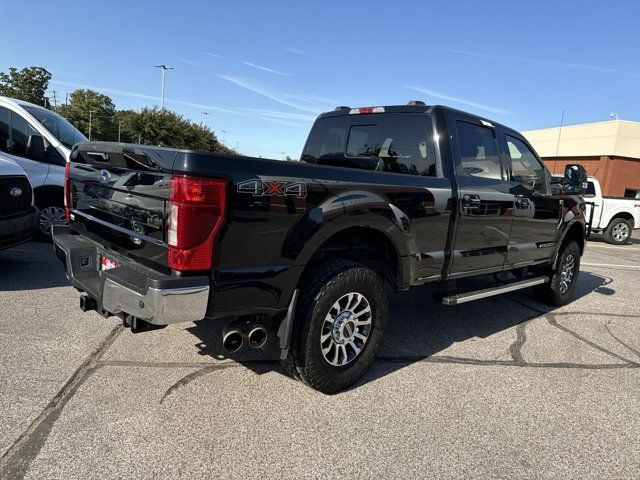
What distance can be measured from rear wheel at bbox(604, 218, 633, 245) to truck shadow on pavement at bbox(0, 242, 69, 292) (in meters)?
14.7

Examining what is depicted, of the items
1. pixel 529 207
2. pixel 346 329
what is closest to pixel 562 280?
pixel 529 207

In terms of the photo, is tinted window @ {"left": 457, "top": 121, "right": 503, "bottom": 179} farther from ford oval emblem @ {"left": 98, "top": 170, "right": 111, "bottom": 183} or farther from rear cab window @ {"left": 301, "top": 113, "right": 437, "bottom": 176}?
ford oval emblem @ {"left": 98, "top": 170, "right": 111, "bottom": 183}

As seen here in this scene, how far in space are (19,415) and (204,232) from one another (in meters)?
1.59

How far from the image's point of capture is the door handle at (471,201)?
4.12m

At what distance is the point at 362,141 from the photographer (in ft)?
15.3

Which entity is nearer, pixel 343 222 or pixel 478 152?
pixel 343 222

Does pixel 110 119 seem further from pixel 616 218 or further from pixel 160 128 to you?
pixel 616 218

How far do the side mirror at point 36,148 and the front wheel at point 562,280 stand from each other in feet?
24.5

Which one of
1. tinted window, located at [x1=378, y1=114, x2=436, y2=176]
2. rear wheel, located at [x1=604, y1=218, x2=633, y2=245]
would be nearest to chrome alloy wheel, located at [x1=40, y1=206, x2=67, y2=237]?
tinted window, located at [x1=378, y1=114, x2=436, y2=176]

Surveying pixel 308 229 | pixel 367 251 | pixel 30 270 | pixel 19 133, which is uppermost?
pixel 19 133

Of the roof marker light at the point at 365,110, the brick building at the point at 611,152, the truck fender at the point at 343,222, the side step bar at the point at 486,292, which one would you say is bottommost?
the side step bar at the point at 486,292

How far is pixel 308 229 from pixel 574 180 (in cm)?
427

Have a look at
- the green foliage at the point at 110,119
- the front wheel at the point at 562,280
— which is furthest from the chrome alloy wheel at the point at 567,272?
the green foliage at the point at 110,119

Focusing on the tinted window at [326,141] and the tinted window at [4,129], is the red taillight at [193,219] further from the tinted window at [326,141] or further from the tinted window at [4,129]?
the tinted window at [4,129]
